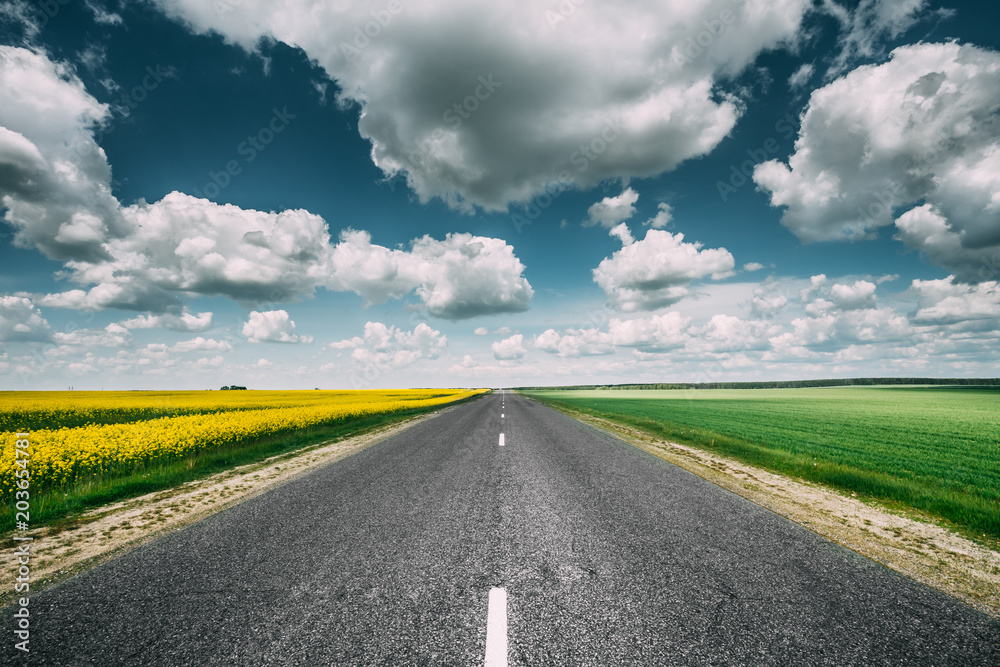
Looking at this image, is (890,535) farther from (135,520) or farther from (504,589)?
(135,520)

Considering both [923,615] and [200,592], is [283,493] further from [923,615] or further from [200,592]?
[923,615]

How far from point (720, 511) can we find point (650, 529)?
164cm

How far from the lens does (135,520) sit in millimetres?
5871

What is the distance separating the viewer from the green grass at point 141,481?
626 centimetres

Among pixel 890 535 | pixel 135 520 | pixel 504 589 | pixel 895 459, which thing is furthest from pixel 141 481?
pixel 895 459

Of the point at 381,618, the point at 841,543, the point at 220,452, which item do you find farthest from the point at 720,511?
the point at 220,452

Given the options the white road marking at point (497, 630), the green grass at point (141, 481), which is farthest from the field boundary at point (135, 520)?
the white road marking at point (497, 630)

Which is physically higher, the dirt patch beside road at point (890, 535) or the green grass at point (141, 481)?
the green grass at point (141, 481)

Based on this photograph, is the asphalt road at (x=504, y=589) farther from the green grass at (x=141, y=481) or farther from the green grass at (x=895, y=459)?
the green grass at (x=895, y=459)

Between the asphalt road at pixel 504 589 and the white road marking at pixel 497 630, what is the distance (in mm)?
49

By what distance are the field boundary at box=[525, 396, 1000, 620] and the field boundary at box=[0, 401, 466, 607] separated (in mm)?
8842

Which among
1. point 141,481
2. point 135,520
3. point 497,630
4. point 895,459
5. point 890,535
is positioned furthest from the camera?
point 895,459

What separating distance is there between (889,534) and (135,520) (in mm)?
10862

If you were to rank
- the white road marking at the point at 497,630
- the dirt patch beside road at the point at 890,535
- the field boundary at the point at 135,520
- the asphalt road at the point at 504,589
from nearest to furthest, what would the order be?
the white road marking at the point at 497,630, the asphalt road at the point at 504,589, the dirt patch beside road at the point at 890,535, the field boundary at the point at 135,520
